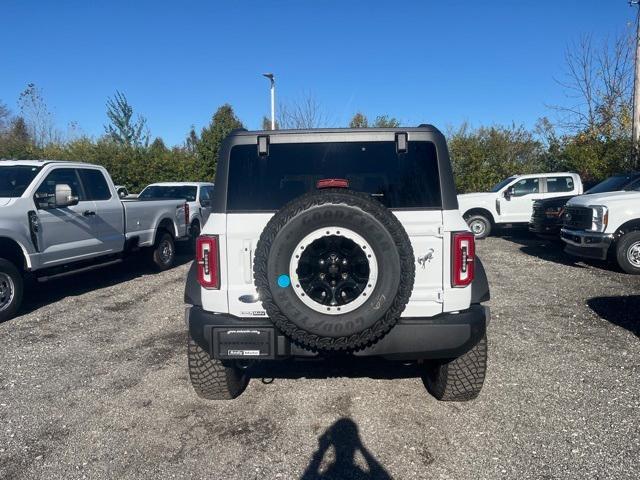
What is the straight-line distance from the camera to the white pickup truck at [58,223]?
6320 mm

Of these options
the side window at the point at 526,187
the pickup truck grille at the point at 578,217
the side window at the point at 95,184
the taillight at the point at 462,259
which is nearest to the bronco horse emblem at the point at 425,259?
the taillight at the point at 462,259

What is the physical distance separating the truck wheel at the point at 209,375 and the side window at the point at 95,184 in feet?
16.7

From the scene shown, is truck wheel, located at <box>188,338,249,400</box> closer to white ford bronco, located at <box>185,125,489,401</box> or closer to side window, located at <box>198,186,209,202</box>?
white ford bronco, located at <box>185,125,489,401</box>

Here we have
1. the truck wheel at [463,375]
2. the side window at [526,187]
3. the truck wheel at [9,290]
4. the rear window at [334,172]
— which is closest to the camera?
the rear window at [334,172]

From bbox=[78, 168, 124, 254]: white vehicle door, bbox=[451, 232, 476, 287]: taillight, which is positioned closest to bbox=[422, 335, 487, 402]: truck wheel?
bbox=[451, 232, 476, 287]: taillight

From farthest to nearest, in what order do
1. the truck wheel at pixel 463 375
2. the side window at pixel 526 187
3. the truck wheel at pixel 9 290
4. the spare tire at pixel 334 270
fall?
the side window at pixel 526 187 < the truck wheel at pixel 9 290 < the truck wheel at pixel 463 375 < the spare tire at pixel 334 270

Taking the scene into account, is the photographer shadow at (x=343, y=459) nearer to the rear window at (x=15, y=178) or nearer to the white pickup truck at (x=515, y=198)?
the rear window at (x=15, y=178)

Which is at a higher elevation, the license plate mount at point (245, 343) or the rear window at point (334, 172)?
the rear window at point (334, 172)

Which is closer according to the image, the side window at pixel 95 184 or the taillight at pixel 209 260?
the taillight at pixel 209 260

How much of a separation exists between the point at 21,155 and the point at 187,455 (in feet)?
75.5

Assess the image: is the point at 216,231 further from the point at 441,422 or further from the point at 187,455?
the point at 441,422

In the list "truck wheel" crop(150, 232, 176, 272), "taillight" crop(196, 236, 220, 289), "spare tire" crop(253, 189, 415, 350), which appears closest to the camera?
"spare tire" crop(253, 189, 415, 350)

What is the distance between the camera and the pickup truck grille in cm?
916

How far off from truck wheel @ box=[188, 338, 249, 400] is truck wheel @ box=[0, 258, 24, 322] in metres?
3.74
